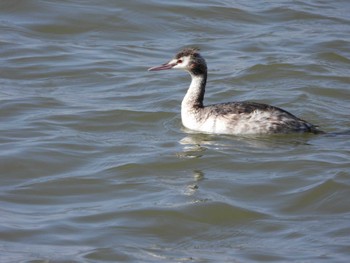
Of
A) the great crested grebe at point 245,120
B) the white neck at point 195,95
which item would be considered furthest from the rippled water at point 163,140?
the white neck at point 195,95

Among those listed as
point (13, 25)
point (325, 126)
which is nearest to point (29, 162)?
point (325, 126)

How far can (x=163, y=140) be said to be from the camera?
12977 millimetres

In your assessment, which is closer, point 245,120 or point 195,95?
point 245,120

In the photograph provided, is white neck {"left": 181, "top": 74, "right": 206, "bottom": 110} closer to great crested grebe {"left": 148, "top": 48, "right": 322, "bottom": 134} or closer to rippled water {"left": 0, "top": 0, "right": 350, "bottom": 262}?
great crested grebe {"left": 148, "top": 48, "right": 322, "bottom": 134}

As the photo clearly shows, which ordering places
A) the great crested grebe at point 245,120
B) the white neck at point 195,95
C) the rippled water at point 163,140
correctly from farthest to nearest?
1. the white neck at point 195,95
2. the great crested grebe at point 245,120
3. the rippled water at point 163,140

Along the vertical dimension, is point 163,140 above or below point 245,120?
below

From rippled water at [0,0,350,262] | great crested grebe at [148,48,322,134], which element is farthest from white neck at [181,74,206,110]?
rippled water at [0,0,350,262]

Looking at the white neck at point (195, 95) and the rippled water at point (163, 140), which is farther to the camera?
the white neck at point (195, 95)

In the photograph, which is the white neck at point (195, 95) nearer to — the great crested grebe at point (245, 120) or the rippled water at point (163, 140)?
the great crested grebe at point (245, 120)

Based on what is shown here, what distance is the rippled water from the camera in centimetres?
947

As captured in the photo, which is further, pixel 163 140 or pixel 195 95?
pixel 195 95

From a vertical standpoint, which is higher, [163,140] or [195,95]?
[195,95]

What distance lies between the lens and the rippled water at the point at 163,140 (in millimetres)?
9469

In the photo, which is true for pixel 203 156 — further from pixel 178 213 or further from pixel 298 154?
pixel 178 213
